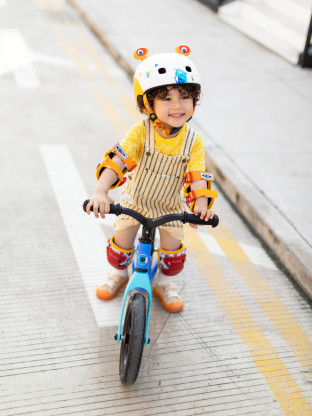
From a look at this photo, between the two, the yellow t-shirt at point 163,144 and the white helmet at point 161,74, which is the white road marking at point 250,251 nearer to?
the yellow t-shirt at point 163,144

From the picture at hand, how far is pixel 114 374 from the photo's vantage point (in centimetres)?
277

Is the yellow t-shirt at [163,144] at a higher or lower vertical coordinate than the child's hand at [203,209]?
higher

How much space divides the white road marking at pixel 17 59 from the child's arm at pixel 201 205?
14.6 feet

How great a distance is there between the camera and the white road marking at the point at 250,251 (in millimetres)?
3822

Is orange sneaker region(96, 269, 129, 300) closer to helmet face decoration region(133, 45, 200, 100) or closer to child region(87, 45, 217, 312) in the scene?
child region(87, 45, 217, 312)

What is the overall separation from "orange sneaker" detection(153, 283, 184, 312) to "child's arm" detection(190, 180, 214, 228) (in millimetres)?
843

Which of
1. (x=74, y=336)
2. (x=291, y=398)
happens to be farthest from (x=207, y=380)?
(x=74, y=336)

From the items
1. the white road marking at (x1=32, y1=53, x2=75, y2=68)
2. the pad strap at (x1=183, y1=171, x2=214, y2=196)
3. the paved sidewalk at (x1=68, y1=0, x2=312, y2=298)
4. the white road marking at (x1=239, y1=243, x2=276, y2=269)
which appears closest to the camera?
the pad strap at (x1=183, y1=171, x2=214, y2=196)

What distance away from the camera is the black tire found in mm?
2475

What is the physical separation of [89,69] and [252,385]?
5.57m

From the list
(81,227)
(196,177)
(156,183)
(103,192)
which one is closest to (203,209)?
(196,177)

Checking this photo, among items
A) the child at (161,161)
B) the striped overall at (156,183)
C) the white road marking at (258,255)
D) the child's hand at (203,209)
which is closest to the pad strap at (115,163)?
the child at (161,161)

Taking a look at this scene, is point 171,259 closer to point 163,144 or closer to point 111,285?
point 111,285

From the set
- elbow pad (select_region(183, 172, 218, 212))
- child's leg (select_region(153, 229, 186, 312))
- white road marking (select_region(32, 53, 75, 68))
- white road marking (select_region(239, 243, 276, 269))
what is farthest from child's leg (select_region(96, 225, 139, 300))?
white road marking (select_region(32, 53, 75, 68))
